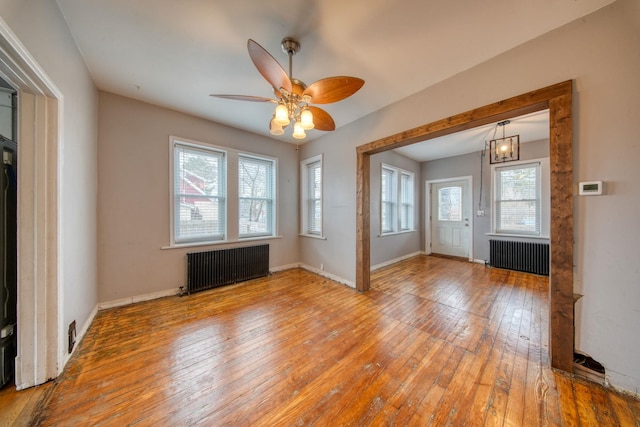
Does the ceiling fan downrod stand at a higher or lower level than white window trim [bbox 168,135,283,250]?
higher

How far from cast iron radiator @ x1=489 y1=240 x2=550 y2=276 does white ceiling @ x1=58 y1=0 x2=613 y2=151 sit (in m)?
4.22

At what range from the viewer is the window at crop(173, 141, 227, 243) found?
128 inches

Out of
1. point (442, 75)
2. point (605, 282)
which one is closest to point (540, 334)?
point (605, 282)

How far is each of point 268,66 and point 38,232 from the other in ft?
6.69

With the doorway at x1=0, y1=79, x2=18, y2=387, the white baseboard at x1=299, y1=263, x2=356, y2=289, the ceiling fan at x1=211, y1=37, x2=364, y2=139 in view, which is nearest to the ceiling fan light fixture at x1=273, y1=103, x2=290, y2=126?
the ceiling fan at x1=211, y1=37, x2=364, y2=139

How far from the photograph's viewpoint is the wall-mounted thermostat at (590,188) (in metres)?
1.54

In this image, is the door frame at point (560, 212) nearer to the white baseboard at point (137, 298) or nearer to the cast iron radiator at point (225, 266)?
the cast iron radiator at point (225, 266)

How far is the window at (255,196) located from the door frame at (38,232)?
2351 millimetres

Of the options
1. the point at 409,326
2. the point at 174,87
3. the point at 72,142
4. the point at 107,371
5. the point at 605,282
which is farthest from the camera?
the point at 174,87

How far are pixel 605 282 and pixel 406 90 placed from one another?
251 cm

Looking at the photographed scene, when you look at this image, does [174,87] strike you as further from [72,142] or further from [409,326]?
[409,326]

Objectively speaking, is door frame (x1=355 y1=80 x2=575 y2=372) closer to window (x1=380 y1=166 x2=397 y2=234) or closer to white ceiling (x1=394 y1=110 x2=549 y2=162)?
white ceiling (x1=394 y1=110 x2=549 y2=162)

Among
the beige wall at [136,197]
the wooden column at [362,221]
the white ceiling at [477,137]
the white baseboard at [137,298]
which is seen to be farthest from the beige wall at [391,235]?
the white baseboard at [137,298]

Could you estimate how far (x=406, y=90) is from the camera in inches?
102
